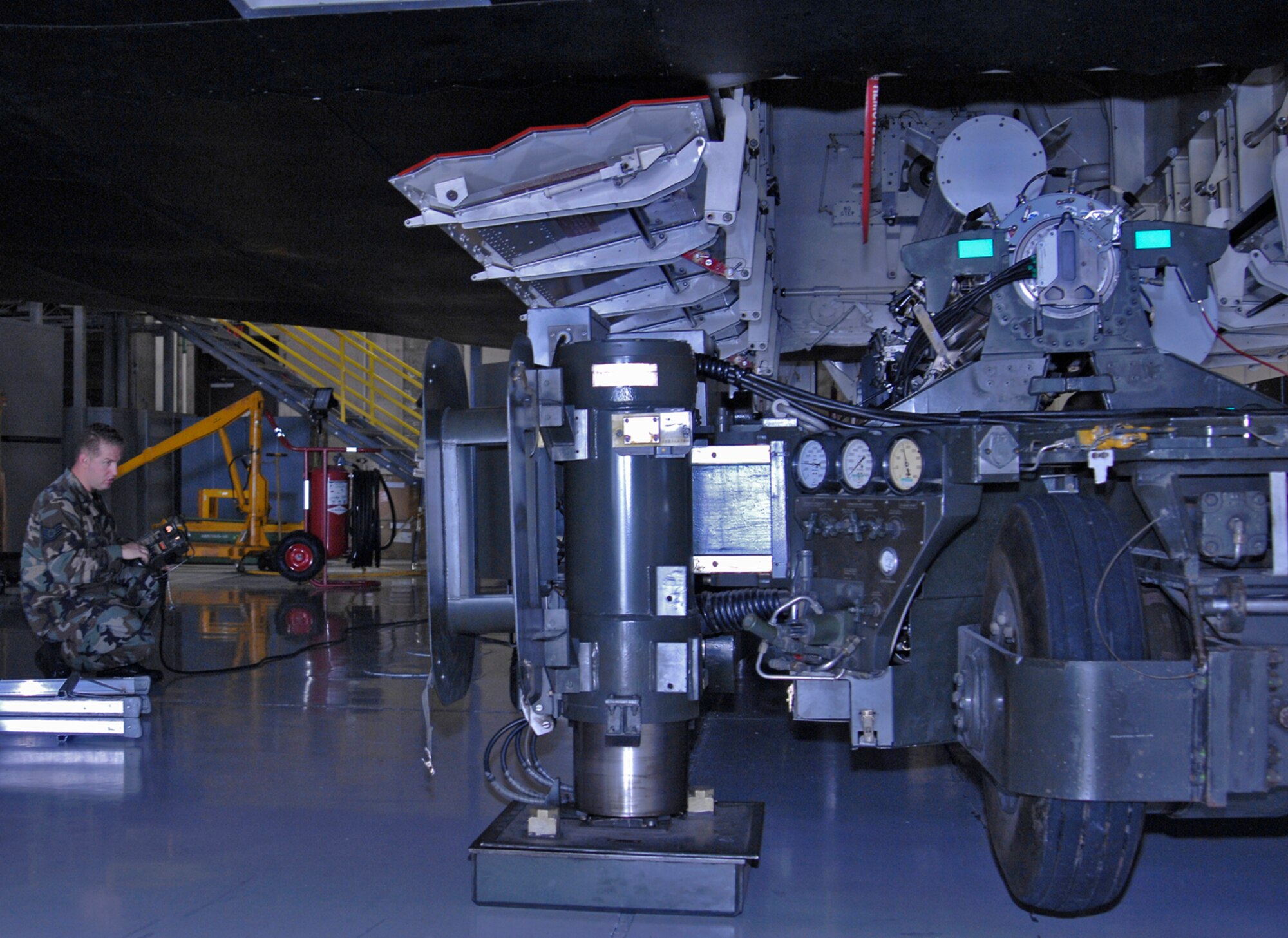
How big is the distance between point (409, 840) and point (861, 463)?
5.66 ft

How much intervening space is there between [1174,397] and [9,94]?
412 centimetres

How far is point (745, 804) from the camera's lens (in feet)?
9.40

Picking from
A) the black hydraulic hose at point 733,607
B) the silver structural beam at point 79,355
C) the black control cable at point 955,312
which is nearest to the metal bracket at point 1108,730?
the black hydraulic hose at point 733,607

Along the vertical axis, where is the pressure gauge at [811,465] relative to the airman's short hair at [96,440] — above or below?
below

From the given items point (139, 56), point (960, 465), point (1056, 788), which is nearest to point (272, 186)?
point (139, 56)

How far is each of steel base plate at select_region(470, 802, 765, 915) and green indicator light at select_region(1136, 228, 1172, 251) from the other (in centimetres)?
194

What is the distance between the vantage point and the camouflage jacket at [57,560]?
479cm

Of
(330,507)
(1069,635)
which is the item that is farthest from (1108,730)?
(330,507)

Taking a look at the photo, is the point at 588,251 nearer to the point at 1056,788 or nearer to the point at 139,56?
the point at 139,56

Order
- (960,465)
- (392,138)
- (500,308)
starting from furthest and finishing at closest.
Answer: (500,308)
(392,138)
(960,465)

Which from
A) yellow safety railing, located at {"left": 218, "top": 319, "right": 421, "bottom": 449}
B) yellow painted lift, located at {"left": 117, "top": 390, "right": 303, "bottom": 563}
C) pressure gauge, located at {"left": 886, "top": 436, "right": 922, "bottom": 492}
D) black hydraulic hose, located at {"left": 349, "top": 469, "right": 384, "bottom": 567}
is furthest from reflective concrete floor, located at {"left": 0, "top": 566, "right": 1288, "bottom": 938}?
yellow safety railing, located at {"left": 218, "top": 319, "right": 421, "bottom": 449}

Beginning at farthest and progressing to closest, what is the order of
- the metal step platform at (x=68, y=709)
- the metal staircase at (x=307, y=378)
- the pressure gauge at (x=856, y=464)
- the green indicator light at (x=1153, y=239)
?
1. the metal staircase at (x=307, y=378)
2. the metal step platform at (x=68, y=709)
3. the green indicator light at (x=1153, y=239)
4. the pressure gauge at (x=856, y=464)

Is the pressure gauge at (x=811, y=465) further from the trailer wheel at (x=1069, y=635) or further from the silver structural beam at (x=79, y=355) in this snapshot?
the silver structural beam at (x=79, y=355)

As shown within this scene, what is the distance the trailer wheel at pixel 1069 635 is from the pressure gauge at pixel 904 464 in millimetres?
302
